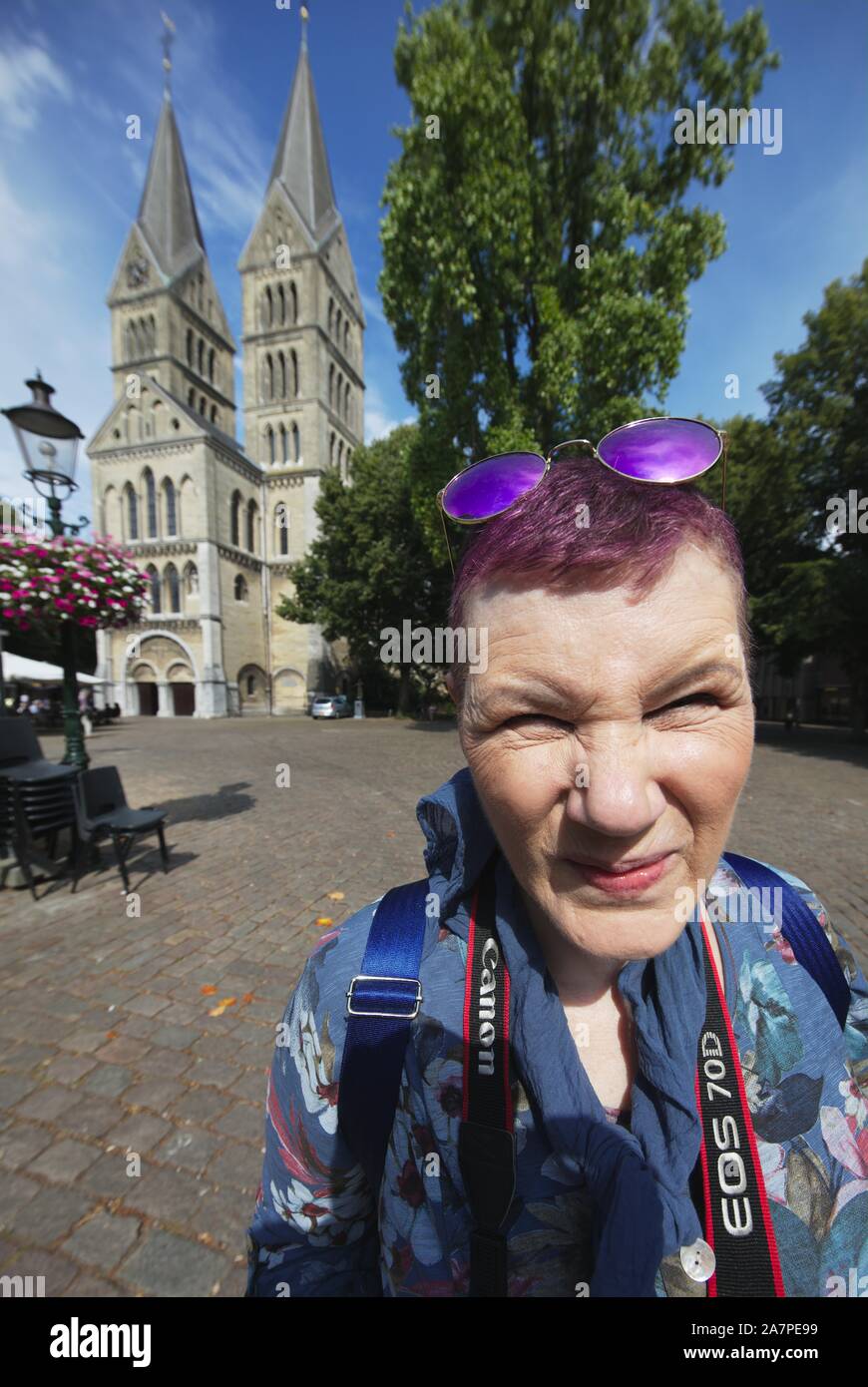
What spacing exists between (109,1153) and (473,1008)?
2.40m

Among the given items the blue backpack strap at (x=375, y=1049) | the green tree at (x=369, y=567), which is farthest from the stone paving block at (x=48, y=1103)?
the green tree at (x=369, y=567)

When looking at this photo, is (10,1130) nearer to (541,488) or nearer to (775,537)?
(541,488)

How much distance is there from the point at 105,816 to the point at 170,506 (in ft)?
116

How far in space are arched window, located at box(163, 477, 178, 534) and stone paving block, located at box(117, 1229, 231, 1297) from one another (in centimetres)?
3892

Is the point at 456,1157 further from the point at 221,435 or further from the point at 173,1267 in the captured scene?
the point at 221,435

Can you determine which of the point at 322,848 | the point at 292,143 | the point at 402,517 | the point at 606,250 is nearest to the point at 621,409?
the point at 606,250

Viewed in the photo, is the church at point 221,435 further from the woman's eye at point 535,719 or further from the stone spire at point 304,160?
the woman's eye at point 535,719

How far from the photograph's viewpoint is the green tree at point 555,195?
35.5ft

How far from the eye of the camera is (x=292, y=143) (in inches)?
1633

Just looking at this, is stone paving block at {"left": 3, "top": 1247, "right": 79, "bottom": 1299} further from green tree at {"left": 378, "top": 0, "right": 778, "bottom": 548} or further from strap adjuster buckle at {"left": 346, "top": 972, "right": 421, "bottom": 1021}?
green tree at {"left": 378, "top": 0, "right": 778, "bottom": 548}

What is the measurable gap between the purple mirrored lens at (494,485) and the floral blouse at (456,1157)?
846 mm

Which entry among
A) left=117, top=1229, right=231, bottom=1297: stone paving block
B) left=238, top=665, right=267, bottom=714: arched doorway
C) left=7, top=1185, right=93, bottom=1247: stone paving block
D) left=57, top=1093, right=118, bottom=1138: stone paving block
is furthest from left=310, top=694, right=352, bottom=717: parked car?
left=117, top=1229, right=231, bottom=1297: stone paving block

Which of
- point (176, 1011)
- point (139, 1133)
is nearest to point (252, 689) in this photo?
point (176, 1011)

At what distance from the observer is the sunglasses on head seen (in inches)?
38.8
